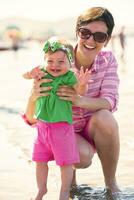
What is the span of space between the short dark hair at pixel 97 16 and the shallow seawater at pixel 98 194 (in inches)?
48.9

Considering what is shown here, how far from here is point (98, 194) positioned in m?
4.67

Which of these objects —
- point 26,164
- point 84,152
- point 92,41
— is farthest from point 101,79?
point 26,164

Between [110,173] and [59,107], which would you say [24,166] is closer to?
[110,173]

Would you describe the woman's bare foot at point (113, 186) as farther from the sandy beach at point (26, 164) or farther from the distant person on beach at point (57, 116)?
the distant person on beach at point (57, 116)

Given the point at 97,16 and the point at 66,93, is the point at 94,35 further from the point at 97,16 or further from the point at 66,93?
the point at 66,93

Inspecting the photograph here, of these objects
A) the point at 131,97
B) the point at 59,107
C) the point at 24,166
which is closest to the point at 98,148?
the point at 59,107

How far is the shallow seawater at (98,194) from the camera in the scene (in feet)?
15.0

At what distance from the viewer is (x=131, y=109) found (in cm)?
980

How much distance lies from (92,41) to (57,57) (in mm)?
579

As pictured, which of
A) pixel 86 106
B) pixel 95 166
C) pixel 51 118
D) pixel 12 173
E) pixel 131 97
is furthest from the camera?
pixel 131 97

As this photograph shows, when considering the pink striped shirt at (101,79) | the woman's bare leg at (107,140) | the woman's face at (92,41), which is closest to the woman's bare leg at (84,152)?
the woman's bare leg at (107,140)

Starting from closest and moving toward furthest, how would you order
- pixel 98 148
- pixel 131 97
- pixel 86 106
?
pixel 86 106, pixel 98 148, pixel 131 97

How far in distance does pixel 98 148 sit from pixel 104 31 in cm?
91

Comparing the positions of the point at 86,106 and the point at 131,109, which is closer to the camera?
the point at 86,106
